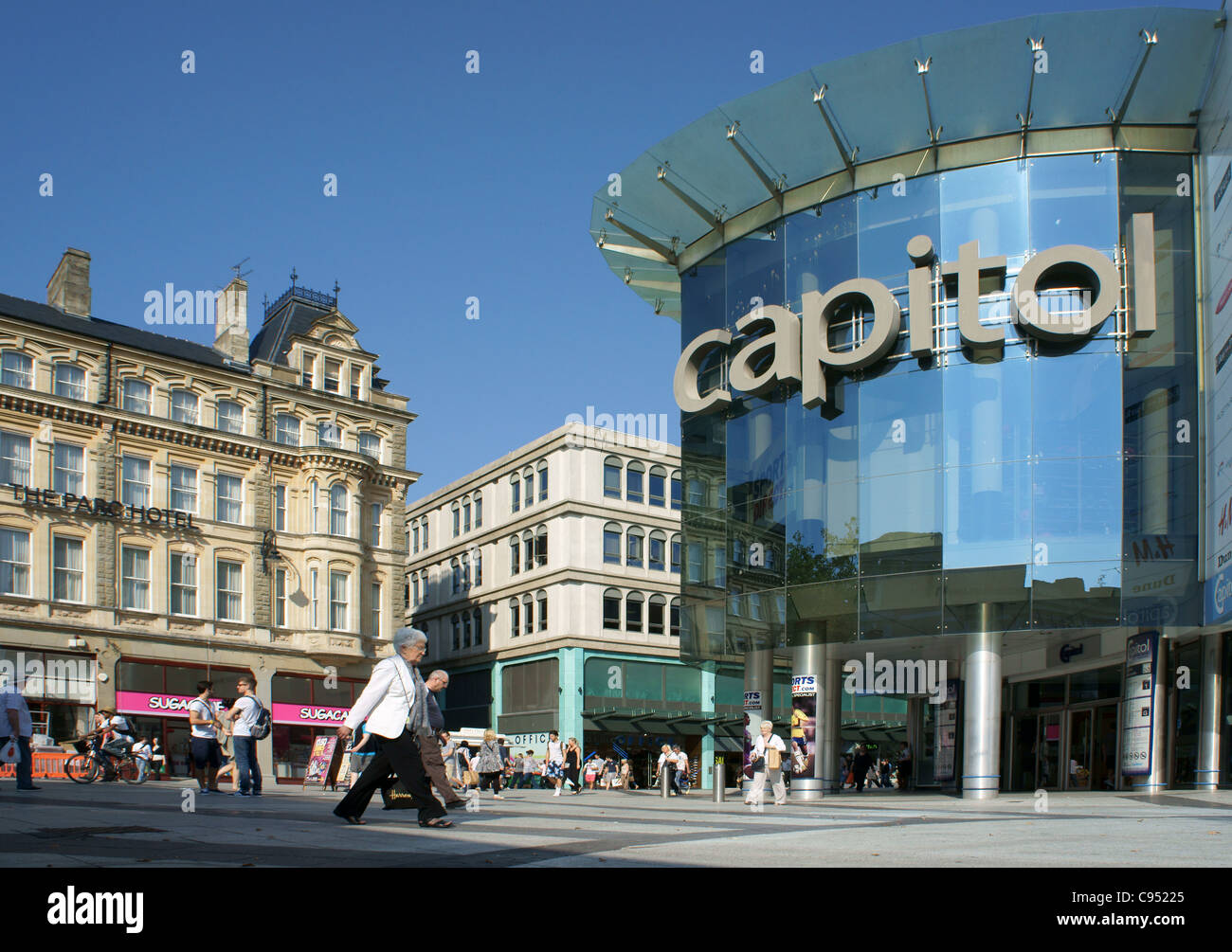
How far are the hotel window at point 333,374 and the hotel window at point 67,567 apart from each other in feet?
42.4

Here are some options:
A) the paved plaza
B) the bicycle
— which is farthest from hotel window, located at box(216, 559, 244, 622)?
the paved plaza

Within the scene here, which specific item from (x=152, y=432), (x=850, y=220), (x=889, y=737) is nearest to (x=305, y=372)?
(x=152, y=432)

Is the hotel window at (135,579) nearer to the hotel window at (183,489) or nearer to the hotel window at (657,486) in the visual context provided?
the hotel window at (183,489)

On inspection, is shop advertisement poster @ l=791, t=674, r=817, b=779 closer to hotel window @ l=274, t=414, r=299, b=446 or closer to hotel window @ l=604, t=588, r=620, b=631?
hotel window @ l=274, t=414, r=299, b=446

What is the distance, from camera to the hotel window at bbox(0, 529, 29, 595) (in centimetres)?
4181

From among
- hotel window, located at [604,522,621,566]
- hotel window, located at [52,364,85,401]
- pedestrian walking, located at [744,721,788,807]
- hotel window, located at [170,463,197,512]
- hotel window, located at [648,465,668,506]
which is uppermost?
hotel window, located at [52,364,85,401]

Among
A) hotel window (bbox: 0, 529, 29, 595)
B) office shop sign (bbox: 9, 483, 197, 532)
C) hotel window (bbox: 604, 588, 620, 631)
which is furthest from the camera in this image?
hotel window (bbox: 604, 588, 620, 631)

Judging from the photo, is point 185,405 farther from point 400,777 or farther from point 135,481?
point 400,777

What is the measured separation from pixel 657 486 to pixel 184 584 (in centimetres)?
2472

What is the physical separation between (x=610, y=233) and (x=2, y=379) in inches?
887

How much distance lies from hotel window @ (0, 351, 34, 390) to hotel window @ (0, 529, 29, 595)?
5191 mm

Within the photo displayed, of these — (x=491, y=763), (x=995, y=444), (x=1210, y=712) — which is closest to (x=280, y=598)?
(x=491, y=763)

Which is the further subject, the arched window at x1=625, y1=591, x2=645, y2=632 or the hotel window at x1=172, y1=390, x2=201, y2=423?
the arched window at x1=625, y1=591, x2=645, y2=632
